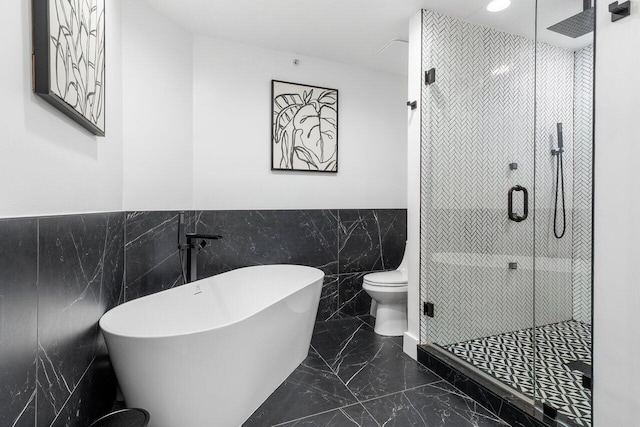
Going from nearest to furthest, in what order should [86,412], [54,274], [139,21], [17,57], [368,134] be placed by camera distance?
1. [17,57]
2. [54,274]
3. [86,412]
4. [139,21]
5. [368,134]

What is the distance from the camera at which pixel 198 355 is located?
1.28 meters

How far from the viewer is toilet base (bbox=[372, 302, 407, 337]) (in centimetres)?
276

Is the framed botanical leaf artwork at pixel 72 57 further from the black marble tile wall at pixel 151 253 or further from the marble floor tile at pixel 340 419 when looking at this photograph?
the marble floor tile at pixel 340 419

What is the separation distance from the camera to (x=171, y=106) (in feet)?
7.99

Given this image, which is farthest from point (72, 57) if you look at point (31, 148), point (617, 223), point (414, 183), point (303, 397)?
point (617, 223)

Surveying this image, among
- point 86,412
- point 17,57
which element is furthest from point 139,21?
point 86,412

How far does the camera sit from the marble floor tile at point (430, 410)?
5.35 feet

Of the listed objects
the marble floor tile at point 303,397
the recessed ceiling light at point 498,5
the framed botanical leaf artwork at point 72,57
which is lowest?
the marble floor tile at point 303,397

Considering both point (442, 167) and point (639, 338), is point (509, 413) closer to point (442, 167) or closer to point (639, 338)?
point (639, 338)

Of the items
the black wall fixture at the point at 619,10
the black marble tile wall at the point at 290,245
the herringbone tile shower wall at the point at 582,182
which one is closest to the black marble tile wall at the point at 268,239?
the black marble tile wall at the point at 290,245

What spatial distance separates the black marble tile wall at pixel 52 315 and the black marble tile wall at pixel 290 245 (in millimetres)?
593

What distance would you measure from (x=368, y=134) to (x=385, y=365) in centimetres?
214

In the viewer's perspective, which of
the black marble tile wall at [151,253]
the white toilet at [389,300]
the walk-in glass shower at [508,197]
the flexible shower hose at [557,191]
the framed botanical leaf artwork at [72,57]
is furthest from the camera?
the white toilet at [389,300]

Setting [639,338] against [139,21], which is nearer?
[639,338]
